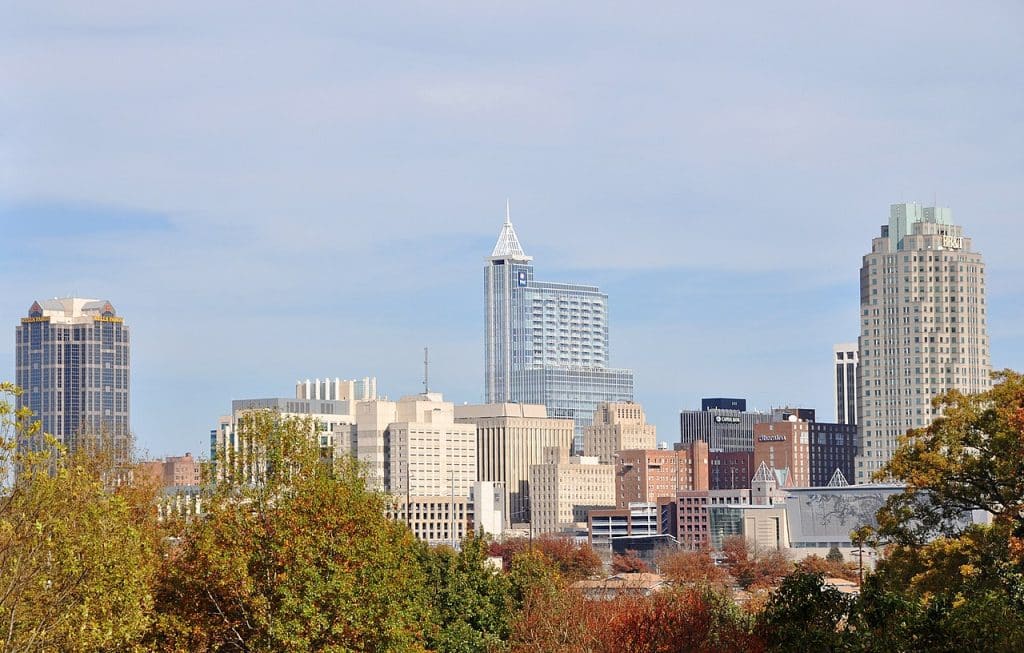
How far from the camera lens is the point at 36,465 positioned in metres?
37.6

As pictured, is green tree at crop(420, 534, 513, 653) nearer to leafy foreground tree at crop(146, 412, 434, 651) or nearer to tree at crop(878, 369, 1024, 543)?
leafy foreground tree at crop(146, 412, 434, 651)

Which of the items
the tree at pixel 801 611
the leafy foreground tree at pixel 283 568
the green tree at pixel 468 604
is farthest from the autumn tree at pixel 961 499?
the green tree at pixel 468 604

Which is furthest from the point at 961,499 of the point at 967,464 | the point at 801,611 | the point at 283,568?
the point at 283,568

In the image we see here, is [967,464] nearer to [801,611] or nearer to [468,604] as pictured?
[801,611]

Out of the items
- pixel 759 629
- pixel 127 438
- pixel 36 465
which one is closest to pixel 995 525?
pixel 759 629

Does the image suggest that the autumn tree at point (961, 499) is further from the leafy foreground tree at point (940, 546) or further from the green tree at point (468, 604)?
the green tree at point (468, 604)

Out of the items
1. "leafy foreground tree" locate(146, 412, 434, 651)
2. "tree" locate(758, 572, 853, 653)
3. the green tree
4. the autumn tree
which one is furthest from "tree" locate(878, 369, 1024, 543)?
the green tree

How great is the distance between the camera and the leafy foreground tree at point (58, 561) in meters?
37.0

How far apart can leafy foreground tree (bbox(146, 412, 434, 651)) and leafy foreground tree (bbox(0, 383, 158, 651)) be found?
333 inches

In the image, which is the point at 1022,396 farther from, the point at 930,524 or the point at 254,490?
the point at 254,490

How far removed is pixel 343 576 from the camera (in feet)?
165

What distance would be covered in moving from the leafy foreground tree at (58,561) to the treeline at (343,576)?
0.05 metres

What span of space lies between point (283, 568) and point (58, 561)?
13168mm

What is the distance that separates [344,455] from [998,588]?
900 inches
